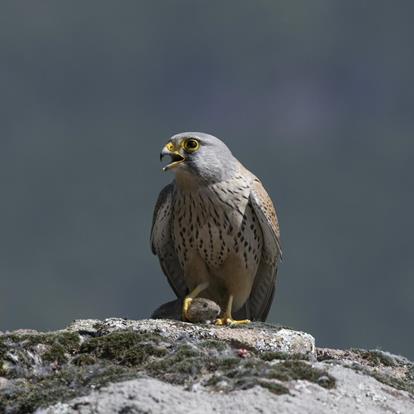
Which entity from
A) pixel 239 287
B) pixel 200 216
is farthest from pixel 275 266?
pixel 200 216

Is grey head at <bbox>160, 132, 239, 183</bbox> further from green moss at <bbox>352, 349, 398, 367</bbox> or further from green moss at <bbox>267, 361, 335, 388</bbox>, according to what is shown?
green moss at <bbox>267, 361, 335, 388</bbox>

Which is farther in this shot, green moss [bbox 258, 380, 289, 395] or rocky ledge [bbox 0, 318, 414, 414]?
green moss [bbox 258, 380, 289, 395]

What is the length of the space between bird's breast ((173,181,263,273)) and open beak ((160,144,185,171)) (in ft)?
1.47

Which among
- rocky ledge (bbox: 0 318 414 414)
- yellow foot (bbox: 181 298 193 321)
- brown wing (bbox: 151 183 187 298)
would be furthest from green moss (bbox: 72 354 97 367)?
brown wing (bbox: 151 183 187 298)

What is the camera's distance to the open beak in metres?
13.2

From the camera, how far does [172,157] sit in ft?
44.0

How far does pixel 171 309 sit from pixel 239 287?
93 cm

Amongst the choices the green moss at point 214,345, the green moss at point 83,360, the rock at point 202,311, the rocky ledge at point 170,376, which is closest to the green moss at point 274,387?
the rocky ledge at point 170,376

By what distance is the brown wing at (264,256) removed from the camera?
13836 millimetres

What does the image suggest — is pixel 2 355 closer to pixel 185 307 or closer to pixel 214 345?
pixel 214 345

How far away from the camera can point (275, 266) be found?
14586mm

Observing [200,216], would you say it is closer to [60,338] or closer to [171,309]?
[171,309]

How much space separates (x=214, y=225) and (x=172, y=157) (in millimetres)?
1004

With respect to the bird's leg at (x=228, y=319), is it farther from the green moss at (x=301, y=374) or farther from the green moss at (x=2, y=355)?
the green moss at (x=301, y=374)
